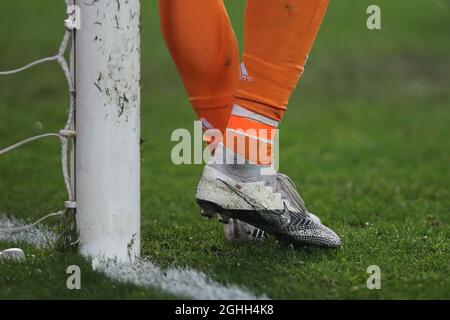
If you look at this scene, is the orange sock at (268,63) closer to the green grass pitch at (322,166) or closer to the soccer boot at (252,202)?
the soccer boot at (252,202)

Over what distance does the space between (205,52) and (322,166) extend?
217 cm

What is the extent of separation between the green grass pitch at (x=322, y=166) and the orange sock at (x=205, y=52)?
423mm

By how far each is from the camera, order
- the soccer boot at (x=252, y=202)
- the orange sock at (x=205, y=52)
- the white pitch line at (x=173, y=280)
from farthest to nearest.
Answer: the orange sock at (x=205, y=52)
the soccer boot at (x=252, y=202)
the white pitch line at (x=173, y=280)

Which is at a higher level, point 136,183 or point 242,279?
point 136,183

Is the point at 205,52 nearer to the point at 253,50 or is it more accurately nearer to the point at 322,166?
the point at 253,50

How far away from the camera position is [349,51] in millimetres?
8062

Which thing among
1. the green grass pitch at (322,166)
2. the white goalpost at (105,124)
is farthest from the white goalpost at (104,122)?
the green grass pitch at (322,166)

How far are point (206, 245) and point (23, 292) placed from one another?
0.68m

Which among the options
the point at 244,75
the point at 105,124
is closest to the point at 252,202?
the point at 244,75

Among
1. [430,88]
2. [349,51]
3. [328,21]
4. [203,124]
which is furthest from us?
[328,21]

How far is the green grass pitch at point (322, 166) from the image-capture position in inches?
89.7
